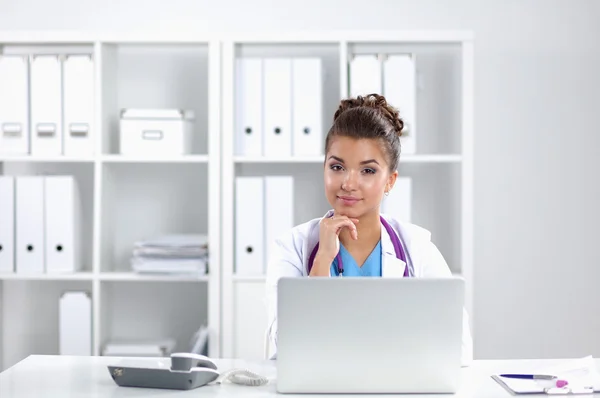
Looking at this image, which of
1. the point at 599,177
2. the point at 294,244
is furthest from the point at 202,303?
→ the point at 599,177

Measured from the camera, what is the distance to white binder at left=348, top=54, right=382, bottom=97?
3.03 metres

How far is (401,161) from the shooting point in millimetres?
3203

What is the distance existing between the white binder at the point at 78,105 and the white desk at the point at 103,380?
145 cm

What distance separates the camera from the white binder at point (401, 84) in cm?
303

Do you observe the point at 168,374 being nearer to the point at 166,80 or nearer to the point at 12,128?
the point at 12,128

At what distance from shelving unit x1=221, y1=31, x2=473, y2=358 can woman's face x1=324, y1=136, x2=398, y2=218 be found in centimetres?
101

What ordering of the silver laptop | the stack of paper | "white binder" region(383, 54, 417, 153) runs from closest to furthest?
the silver laptop → "white binder" region(383, 54, 417, 153) → the stack of paper

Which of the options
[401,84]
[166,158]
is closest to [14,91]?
[166,158]

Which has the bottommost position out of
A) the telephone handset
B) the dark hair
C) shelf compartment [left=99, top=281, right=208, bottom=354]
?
shelf compartment [left=99, top=281, right=208, bottom=354]

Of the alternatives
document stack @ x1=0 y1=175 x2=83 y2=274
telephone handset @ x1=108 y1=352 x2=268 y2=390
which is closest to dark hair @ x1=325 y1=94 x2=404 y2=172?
telephone handset @ x1=108 y1=352 x2=268 y2=390

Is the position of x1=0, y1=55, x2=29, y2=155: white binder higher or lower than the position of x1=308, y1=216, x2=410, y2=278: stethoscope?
higher

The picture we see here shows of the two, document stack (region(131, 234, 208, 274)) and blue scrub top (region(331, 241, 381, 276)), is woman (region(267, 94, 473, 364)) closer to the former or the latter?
blue scrub top (region(331, 241, 381, 276))

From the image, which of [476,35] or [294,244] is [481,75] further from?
[294,244]

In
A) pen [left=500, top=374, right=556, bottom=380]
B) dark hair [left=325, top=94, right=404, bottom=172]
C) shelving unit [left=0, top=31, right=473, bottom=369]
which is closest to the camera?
pen [left=500, top=374, right=556, bottom=380]
